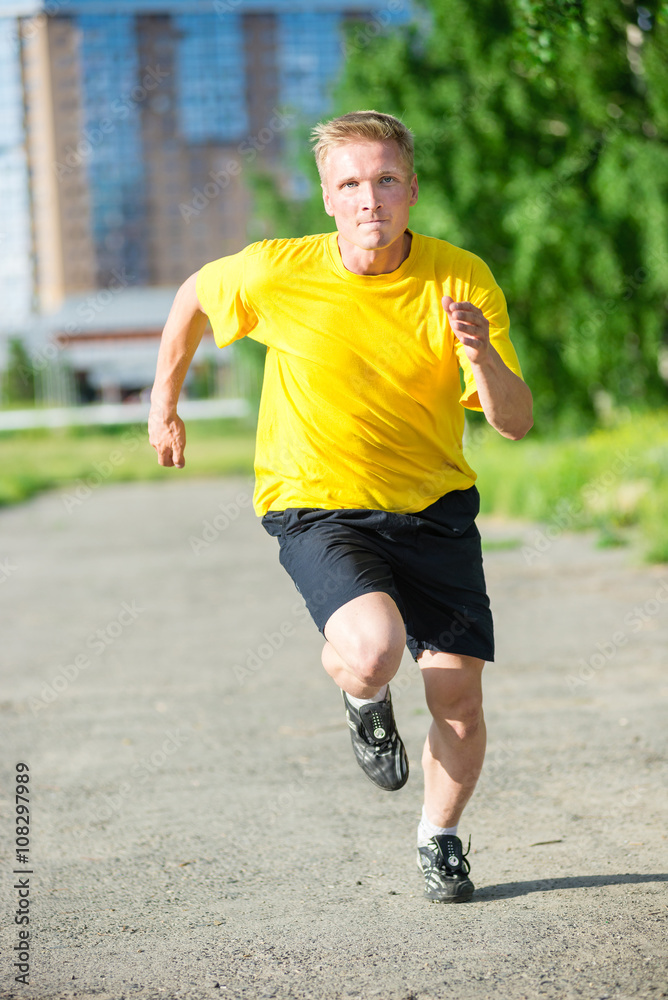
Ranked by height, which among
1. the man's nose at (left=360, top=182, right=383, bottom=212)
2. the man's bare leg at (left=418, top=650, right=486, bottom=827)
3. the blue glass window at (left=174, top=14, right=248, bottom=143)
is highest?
the blue glass window at (left=174, top=14, right=248, bottom=143)

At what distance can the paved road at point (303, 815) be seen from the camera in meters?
3.02

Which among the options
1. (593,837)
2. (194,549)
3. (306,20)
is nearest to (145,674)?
(593,837)

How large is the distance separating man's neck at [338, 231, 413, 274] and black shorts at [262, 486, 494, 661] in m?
0.68

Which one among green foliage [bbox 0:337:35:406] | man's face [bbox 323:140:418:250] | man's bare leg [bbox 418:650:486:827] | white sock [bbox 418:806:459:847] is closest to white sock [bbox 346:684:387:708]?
man's bare leg [bbox 418:650:486:827]

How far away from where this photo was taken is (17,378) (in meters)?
58.5

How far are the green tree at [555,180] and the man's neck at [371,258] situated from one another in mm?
10480

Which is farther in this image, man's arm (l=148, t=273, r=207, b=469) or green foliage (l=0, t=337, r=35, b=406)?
green foliage (l=0, t=337, r=35, b=406)

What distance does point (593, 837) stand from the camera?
13.0 ft

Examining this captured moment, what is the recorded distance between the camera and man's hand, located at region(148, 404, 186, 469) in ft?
11.7

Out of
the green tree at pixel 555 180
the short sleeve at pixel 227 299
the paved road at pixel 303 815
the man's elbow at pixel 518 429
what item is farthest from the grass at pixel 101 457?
the man's elbow at pixel 518 429

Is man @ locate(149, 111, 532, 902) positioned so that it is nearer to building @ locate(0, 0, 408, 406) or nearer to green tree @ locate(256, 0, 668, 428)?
green tree @ locate(256, 0, 668, 428)

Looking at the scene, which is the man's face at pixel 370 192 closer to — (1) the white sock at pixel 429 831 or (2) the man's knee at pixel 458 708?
(2) the man's knee at pixel 458 708

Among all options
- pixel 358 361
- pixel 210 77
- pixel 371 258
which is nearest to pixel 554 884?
pixel 358 361

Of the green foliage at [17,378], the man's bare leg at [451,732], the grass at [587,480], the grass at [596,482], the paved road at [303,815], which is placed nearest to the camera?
the paved road at [303,815]
